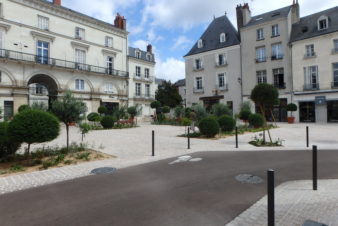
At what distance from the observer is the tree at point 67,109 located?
727 centimetres

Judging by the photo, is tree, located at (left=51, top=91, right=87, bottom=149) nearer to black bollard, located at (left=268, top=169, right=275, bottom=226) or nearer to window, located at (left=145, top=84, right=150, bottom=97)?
black bollard, located at (left=268, top=169, right=275, bottom=226)

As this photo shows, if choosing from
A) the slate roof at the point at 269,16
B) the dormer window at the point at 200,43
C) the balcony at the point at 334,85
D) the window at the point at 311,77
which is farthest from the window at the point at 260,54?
the dormer window at the point at 200,43

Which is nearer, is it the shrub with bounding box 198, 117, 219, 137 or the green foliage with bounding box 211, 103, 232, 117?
the shrub with bounding box 198, 117, 219, 137

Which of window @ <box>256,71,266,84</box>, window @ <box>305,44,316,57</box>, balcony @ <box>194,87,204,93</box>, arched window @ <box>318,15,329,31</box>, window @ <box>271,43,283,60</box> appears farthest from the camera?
balcony @ <box>194,87,204,93</box>

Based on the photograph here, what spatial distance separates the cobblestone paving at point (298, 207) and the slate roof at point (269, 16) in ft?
87.0

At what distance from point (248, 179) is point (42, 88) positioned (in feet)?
98.0

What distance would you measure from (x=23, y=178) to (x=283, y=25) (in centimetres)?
2839

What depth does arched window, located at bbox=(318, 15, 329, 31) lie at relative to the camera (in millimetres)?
22691

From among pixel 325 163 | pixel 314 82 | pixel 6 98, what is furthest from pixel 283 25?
pixel 6 98

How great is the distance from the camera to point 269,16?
27328mm

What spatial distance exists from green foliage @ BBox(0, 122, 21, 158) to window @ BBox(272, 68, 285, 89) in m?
26.0

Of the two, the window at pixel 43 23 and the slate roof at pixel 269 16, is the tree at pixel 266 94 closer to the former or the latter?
the slate roof at pixel 269 16

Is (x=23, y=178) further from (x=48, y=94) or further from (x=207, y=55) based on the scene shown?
(x=207, y=55)

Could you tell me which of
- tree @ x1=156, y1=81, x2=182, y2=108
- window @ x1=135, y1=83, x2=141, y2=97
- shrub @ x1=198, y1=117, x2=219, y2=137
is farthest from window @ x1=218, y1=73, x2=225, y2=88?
shrub @ x1=198, y1=117, x2=219, y2=137
